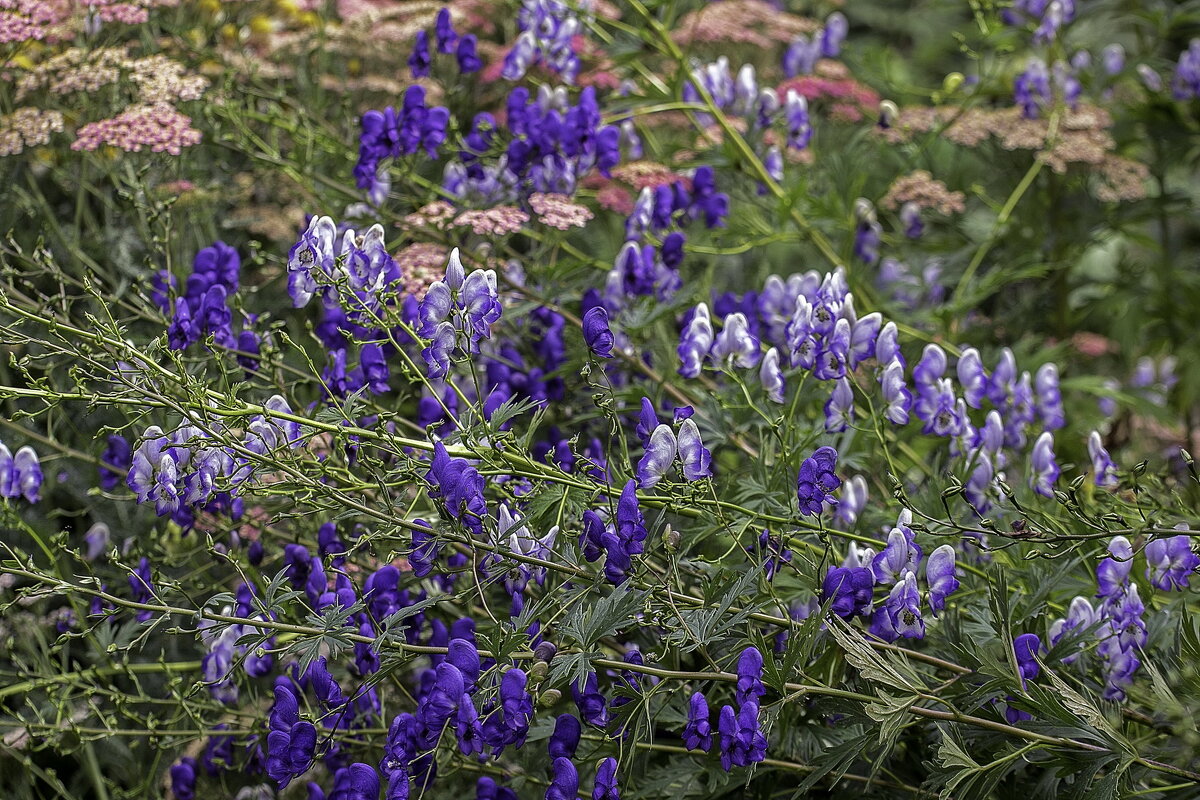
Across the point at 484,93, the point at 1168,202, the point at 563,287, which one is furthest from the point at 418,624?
the point at 1168,202

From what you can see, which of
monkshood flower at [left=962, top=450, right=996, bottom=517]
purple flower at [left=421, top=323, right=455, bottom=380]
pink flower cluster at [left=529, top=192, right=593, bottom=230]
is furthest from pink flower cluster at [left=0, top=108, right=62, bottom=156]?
monkshood flower at [left=962, top=450, right=996, bottom=517]

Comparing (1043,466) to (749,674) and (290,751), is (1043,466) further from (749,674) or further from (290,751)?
(290,751)

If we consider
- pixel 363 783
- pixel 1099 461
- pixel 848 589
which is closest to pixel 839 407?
pixel 848 589

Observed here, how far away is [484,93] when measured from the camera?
3.61m

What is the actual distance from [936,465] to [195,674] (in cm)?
167

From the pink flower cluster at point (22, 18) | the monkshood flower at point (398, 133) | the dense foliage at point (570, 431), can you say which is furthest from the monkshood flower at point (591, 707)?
the pink flower cluster at point (22, 18)

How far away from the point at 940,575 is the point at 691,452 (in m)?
0.46

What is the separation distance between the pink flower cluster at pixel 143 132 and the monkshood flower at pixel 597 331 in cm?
113

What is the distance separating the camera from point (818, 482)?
1717mm

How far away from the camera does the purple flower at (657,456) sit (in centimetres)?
163

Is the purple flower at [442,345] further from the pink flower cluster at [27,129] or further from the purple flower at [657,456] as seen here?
the pink flower cluster at [27,129]

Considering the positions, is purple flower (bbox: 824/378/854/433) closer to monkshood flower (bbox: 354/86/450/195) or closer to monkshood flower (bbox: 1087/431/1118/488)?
monkshood flower (bbox: 1087/431/1118/488)

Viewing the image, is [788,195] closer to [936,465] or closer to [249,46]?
[936,465]

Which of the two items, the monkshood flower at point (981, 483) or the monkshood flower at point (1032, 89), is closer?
the monkshood flower at point (981, 483)
